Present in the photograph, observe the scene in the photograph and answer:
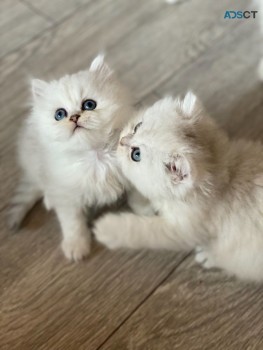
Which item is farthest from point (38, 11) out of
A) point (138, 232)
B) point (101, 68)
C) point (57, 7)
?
point (138, 232)

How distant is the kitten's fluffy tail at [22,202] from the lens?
122cm

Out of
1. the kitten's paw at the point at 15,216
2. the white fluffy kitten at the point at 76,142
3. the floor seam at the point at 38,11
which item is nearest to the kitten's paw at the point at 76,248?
the white fluffy kitten at the point at 76,142

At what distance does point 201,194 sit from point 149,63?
0.73 m

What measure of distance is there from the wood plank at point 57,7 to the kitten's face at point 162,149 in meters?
0.83

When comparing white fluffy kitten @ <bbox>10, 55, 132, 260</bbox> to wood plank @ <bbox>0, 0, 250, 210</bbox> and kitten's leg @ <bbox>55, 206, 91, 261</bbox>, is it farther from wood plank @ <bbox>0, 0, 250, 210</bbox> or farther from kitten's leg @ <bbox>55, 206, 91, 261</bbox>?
wood plank @ <bbox>0, 0, 250, 210</bbox>

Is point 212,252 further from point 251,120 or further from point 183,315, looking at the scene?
point 251,120

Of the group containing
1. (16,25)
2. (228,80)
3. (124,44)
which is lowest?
(228,80)

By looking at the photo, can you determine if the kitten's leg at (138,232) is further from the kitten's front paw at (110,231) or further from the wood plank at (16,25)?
the wood plank at (16,25)

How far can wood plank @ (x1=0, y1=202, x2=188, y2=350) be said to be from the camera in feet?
3.63

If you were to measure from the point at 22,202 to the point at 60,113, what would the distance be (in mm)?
357

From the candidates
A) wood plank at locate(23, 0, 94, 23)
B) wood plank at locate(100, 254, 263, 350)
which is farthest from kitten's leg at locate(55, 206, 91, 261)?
wood plank at locate(23, 0, 94, 23)

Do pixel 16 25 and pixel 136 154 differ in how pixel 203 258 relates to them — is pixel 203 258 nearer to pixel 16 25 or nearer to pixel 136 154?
pixel 136 154

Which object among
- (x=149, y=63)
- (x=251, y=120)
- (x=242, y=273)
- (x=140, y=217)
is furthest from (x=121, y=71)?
(x=242, y=273)

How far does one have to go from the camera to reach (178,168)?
858 millimetres
